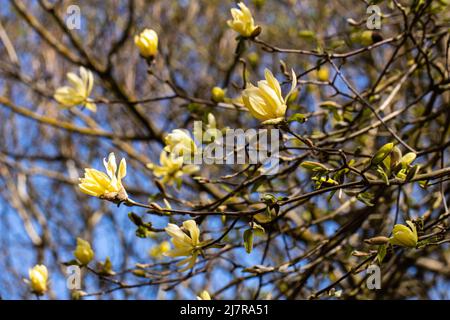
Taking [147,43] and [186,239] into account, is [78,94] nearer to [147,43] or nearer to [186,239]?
[147,43]

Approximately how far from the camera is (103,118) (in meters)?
4.86

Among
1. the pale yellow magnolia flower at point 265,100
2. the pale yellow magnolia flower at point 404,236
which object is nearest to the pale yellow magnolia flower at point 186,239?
the pale yellow magnolia flower at point 265,100

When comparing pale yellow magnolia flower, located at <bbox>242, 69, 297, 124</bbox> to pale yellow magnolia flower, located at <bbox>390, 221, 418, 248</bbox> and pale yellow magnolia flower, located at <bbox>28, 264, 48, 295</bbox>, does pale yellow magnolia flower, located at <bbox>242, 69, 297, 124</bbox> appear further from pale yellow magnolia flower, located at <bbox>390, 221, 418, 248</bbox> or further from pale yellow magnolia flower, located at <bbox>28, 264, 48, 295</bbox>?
pale yellow magnolia flower, located at <bbox>28, 264, 48, 295</bbox>

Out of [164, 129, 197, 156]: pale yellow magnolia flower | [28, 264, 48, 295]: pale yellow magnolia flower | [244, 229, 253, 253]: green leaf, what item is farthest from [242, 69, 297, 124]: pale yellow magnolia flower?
[28, 264, 48, 295]: pale yellow magnolia flower

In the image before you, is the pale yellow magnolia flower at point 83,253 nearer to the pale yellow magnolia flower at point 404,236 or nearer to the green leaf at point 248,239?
the green leaf at point 248,239

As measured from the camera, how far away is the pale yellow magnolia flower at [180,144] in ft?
6.43

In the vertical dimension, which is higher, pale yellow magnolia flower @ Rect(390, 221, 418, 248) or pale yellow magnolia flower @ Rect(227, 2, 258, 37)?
pale yellow magnolia flower @ Rect(227, 2, 258, 37)

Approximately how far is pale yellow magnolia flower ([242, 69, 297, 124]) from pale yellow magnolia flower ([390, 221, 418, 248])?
38cm

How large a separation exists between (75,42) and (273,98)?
6.45 ft

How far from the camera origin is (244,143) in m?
1.89

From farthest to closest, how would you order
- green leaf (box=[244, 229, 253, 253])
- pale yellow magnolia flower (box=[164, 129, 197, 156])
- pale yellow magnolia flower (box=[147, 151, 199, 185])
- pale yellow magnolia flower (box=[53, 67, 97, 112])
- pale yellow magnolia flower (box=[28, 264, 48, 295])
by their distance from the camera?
pale yellow magnolia flower (box=[53, 67, 97, 112])
pale yellow magnolia flower (box=[147, 151, 199, 185])
pale yellow magnolia flower (box=[28, 264, 48, 295])
pale yellow magnolia flower (box=[164, 129, 197, 156])
green leaf (box=[244, 229, 253, 253])

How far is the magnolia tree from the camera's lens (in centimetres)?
161
